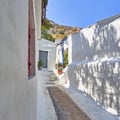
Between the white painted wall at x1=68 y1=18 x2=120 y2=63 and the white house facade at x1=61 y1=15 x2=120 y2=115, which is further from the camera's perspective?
the white painted wall at x1=68 y1=18 x2=120 y2=63

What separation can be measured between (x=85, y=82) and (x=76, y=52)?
402cm

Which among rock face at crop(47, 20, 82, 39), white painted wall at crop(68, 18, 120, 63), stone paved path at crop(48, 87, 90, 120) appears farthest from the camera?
rock face at crop(47, 20, 82, 39)

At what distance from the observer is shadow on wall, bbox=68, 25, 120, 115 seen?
25.1ft

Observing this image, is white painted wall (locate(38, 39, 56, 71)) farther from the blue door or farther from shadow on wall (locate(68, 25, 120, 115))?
shadow on wall (locate(68, 25, 120, 115))

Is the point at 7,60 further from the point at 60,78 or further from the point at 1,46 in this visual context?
the point at 60,78

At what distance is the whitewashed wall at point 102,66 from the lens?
7707mm

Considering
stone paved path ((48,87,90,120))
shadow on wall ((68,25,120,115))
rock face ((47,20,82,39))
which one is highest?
rock face ((47,20,82,39))

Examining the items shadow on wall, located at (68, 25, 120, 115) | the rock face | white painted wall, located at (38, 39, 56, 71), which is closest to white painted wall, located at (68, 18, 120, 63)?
shadow on wall, located at (68, 25, 120, 115)

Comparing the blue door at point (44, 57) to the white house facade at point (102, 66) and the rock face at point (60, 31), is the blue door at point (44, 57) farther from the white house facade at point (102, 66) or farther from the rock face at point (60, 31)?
the white house facade at point (102, 66)

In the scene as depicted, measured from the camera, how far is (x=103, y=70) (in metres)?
8.79

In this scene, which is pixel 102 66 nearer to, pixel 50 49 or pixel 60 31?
pixel 50 49

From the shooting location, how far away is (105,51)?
946 cm

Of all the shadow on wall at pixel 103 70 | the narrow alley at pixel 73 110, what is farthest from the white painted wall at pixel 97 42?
the narrow alley at pixel 73 110

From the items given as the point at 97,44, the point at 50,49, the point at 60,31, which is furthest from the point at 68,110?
the point at 60,31
